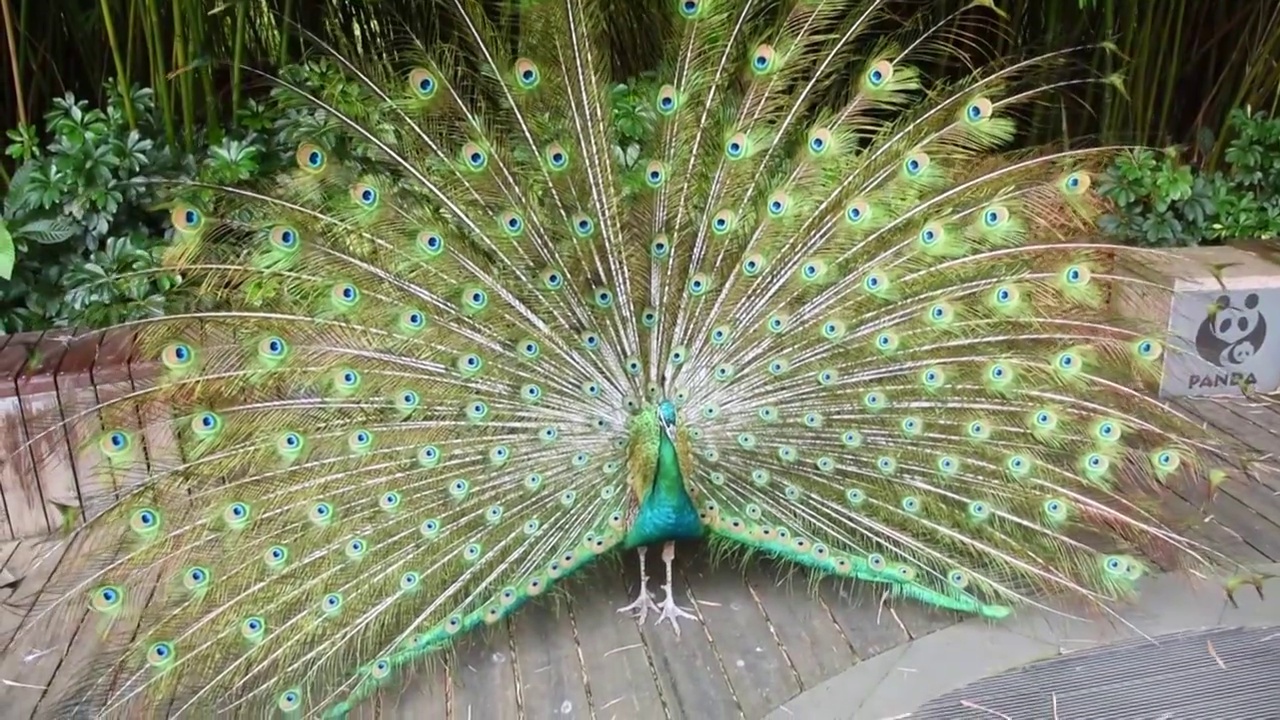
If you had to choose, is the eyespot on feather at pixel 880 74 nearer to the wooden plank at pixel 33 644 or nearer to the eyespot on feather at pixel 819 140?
the eyespot on feather at pixel 819 140

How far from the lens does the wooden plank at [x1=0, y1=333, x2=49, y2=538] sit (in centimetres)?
275

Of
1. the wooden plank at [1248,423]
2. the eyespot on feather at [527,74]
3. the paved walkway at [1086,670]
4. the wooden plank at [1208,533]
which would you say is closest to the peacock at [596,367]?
the eyespot on feather at [527,74]

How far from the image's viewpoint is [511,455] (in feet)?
7.40

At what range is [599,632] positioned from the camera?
2512mm

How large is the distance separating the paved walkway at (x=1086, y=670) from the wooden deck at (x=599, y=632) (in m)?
0.08

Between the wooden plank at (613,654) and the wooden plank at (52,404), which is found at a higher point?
the wooden plank at (52,404)

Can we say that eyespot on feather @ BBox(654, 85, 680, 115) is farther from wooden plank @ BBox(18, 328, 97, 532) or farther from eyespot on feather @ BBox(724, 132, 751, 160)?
wooden plank @ BBox(18, 328, 97, 532)

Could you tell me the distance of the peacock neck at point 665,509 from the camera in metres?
2.25

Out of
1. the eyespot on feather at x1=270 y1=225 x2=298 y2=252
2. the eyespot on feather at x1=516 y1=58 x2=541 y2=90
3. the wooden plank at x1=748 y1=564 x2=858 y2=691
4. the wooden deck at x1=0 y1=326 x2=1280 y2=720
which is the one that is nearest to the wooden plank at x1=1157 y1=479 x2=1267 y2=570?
the wooden deck at x1=0 y1=326 x2=1280 y2=720

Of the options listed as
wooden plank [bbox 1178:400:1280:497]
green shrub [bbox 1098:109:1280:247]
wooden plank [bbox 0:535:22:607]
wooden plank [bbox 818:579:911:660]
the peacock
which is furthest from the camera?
green shrub [bbox 1098:109:1280:247]

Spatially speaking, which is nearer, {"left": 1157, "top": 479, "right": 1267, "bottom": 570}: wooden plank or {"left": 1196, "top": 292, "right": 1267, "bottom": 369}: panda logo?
{"left": 1157, "top": 479, "right": 1267, "bottom": 570}: wooden plank

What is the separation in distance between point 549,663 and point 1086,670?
4.40 feet

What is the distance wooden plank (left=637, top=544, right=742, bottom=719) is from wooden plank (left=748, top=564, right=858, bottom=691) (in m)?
0.19

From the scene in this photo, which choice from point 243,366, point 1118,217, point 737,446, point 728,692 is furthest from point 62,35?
point 1118,217
